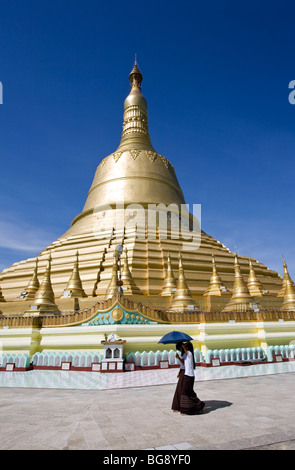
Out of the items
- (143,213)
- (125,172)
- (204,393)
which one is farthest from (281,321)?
(125,172)

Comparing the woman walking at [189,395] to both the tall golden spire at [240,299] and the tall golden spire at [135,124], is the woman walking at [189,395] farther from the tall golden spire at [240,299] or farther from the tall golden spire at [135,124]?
the tall golden spire at [135,124]

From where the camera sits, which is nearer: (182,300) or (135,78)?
(182,300)

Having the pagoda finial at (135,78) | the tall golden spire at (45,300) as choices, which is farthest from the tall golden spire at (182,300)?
the pagoda finial at (135,78)

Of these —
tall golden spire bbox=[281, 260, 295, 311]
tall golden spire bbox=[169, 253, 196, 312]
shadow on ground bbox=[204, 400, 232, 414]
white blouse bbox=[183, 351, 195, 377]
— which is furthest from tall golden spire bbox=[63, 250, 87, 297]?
white blouse bbox=[183, 351, 195, 377]

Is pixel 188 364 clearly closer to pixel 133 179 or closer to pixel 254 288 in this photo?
pixel 254 288

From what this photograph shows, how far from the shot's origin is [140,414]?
546 cm

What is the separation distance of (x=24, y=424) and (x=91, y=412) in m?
1.23

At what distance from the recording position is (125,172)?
1193 inches

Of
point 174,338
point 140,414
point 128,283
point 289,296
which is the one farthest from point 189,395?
point 289,296

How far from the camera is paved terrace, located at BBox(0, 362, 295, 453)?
157 inches

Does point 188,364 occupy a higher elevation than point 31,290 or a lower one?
lower
